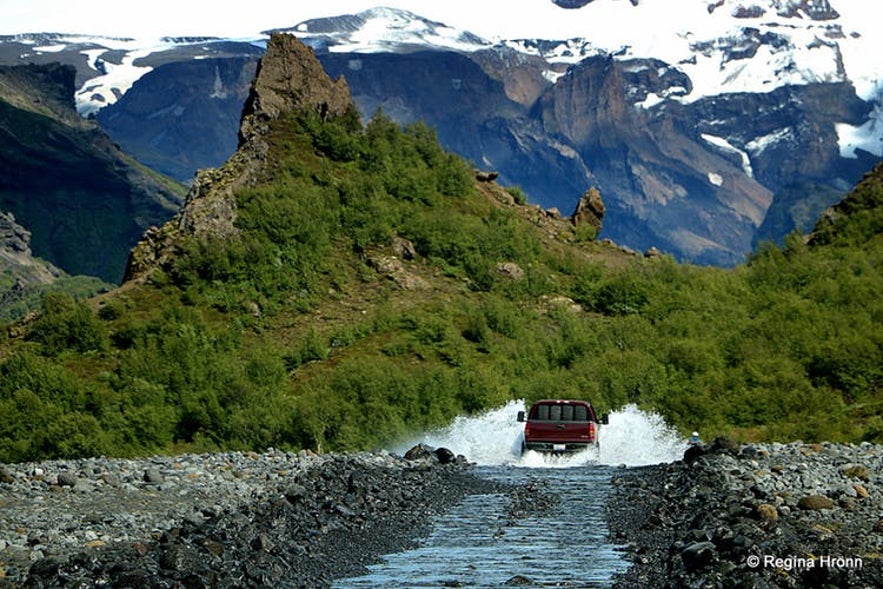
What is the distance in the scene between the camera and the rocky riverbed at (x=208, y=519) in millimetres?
20438

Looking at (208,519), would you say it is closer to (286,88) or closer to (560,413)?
(560,413)

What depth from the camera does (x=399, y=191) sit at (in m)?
97.5

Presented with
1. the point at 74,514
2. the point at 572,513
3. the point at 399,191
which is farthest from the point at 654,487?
the point at 399,191

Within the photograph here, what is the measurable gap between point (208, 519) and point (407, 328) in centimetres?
5548

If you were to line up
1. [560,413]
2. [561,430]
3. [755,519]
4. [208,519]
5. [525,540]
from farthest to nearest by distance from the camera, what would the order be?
[560,413] < [561,430] < [525,540] < [208,519] < [755,519]

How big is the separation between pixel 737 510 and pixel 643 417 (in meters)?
42.1

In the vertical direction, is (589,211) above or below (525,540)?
above

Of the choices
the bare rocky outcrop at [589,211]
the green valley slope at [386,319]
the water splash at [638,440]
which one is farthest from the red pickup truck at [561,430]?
the bare rocky outcrop at [589,211]

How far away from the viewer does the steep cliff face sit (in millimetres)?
86625

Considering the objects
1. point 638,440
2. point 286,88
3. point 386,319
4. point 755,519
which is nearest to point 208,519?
point 755,519

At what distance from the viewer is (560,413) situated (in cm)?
Result: 4756

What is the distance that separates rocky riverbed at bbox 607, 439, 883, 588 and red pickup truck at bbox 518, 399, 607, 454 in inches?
251

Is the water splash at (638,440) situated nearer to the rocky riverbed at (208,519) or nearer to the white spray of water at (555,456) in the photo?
the white spray of water at (555,456)

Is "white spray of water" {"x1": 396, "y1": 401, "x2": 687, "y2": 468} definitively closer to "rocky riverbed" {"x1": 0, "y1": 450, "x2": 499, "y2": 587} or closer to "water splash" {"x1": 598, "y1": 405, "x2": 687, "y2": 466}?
"water splash" {"x1": 598, "y1": 405, "x2": 687, "y2": 466}
